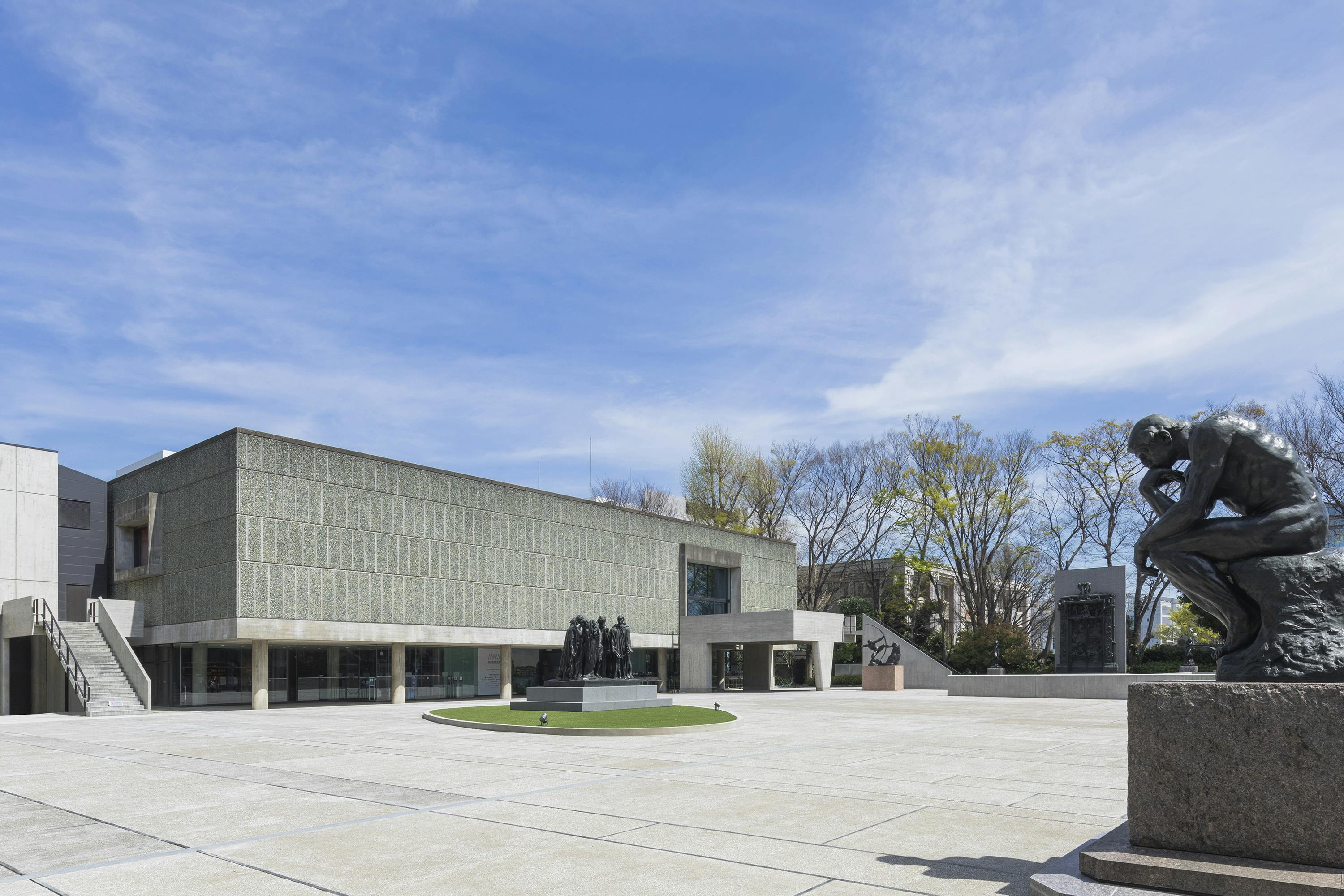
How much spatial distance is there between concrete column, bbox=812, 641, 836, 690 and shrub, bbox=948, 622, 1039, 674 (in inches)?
227

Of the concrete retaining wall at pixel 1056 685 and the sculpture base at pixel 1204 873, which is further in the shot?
the concrete retaining wall at pixel 1056 685

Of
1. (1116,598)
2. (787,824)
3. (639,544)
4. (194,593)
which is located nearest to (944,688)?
(1116,598)

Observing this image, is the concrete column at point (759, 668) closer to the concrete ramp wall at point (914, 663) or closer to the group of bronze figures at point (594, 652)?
the concrete ramp wall at point (914, 663)

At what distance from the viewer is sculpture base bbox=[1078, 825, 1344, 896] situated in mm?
5246

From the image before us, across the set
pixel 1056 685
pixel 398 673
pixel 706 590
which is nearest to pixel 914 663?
pixel 706 590

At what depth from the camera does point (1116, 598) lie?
1507 inches

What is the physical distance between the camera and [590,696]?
25.2 meters

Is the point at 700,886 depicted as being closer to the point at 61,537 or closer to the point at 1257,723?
the point at 1257,723

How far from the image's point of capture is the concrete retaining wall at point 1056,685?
3538 centimetres

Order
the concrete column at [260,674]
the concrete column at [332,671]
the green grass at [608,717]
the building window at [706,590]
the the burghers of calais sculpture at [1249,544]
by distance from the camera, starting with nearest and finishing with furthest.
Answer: the the burghers of calais sculpture at [1249,544] < the green grass at [608,717] < the concrete column at [260,674] < the concrete column at [332,671] < the building window at [706,590]

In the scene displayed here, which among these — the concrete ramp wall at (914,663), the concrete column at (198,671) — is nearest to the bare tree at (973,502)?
the concrete ramp wall at (914,663)

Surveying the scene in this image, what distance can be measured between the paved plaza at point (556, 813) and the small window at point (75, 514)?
77.5 ft

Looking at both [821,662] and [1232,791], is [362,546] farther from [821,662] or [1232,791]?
[1232,791]

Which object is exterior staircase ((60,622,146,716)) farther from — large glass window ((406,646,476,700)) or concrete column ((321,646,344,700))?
large glass window ((406,646,476,700))
